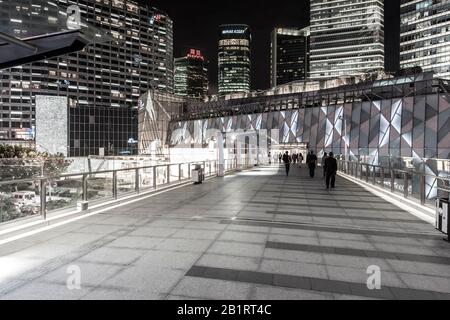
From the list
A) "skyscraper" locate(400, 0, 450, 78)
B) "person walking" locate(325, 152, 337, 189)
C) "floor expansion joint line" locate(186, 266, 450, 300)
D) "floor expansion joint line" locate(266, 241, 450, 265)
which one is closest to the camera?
"floor expansion joint line" locate(186, 266, 450, 300)

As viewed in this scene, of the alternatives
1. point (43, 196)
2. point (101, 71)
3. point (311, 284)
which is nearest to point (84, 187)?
point (43, 196)

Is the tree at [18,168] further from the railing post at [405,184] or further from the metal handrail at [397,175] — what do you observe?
Result: the railing post at [405,184]

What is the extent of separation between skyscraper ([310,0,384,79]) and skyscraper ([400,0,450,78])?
3539cm

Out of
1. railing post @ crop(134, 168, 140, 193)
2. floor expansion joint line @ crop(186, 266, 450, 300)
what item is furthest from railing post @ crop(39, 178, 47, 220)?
railing post @ crop(134, 168, 140, 193)

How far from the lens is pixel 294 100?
237 feet

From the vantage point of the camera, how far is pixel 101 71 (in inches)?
6339

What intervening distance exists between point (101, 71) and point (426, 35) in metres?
122

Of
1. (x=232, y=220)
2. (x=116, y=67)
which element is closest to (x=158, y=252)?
(x=232, y=220)

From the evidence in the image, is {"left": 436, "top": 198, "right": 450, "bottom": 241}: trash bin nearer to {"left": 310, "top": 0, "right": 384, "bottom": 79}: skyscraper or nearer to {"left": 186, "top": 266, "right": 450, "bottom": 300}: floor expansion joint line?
{"left": 186, "top": 266, "right": 450, "bottom": 300}: floor expansion joint line

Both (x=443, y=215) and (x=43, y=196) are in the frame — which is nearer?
(x=443, y=215)

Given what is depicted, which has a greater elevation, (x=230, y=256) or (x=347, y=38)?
(x=347, y=38)

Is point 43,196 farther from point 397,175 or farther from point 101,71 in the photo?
point 101,71

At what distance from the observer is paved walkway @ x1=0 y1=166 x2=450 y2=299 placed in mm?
4777

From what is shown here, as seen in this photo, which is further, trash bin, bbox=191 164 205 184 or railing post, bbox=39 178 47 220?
trash bin, bbox=191 164 205 184
